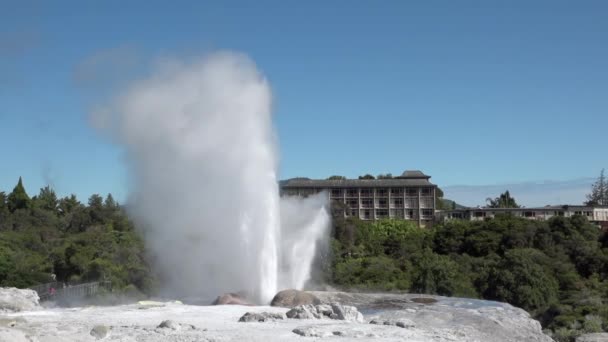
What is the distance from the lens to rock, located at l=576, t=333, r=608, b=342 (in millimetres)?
23811

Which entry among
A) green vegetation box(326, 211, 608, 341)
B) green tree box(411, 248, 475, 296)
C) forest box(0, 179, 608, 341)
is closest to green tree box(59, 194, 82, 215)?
forest box(0, 179, 608, 341)

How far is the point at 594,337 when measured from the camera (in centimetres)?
2422

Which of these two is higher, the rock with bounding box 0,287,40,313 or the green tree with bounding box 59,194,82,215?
the green tree with bounding box 59,194,82,215

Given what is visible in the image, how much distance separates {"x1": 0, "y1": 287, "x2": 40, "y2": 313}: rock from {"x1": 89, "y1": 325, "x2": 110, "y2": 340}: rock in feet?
26.7

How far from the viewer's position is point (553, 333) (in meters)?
26.9

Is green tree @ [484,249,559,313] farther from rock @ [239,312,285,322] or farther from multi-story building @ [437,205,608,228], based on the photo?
multi-story building @ [437,205,608,228]

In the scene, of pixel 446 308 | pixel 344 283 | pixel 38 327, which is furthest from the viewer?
pixel 344 283

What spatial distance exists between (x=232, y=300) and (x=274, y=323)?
5.87 m

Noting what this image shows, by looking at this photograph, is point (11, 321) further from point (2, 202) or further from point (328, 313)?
point (2, 202)

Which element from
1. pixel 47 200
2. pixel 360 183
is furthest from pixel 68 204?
pixel 360 183

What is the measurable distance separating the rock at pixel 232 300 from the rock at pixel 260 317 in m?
4.49

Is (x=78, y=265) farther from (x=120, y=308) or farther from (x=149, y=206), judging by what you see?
(x=120, y=308)

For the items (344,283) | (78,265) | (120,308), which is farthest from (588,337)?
(78,265)

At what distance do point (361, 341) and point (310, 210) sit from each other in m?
21.2
